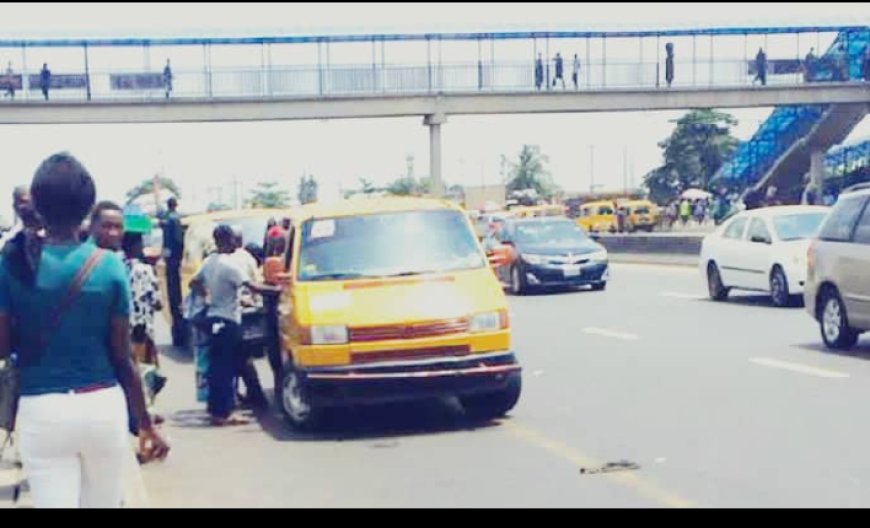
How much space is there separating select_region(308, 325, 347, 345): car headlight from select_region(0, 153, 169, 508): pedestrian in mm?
5516

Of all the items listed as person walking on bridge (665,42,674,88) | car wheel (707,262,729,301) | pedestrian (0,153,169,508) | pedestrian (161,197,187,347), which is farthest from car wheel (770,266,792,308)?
person walking on bridge (665,42,674,88)

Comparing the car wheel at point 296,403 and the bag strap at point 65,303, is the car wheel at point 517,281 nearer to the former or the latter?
the car wheel at point 296,403

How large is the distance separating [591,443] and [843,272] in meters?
6.09

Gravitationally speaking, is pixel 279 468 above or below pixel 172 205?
below

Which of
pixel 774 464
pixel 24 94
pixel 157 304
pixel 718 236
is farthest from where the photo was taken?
pixel 24 94

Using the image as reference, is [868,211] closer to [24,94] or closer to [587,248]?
[587,248]

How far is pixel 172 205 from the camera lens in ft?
63.6

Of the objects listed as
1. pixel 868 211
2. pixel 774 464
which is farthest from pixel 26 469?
pixel 868 211

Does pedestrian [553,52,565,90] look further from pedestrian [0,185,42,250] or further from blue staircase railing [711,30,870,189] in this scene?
pedestrian [0,185,42,250]

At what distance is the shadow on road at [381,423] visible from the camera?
11.0 meters

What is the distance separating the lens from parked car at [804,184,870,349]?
14711 millimetres

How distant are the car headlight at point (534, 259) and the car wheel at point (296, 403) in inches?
635

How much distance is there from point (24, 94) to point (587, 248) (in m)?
25.2
